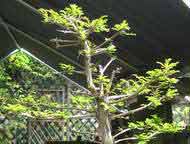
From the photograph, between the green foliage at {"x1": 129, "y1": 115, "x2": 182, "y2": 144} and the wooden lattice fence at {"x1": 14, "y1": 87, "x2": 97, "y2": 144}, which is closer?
the green foliage at {"x1": 129, "y1": 115, "x2": 182, "y2": 144}

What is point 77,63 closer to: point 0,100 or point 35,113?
point 0,100

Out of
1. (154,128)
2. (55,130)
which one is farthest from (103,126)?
(55,130)

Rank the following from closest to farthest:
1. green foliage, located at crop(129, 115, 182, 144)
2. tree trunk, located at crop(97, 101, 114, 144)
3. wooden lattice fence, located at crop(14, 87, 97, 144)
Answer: tree trunk, located at crop(97, 101, 114, 144) < green foliage, located at crop(129, 115, 182, 144) < wooden lattice fence, located at crop(14, 87, 97, 144)

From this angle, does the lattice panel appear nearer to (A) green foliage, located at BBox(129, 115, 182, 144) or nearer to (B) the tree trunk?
(A) green foliage, located at BBox(129, 115, 182, 144)

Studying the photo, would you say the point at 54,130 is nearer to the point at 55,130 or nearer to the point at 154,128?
the point at 55,130

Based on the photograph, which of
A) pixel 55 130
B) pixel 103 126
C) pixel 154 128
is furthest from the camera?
pixel 55 130

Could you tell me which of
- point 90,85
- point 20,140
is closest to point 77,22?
point 90,85

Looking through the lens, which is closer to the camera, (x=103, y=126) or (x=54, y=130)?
(x=103, y=126)

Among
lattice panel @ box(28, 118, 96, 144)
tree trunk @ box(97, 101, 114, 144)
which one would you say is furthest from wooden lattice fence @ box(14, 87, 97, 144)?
tree trunk @ box(97, 101, 114, 144)

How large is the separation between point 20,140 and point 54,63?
270cm

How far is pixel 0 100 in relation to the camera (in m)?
4.22

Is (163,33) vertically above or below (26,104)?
above

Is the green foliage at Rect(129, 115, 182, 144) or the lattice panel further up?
the lattice panel

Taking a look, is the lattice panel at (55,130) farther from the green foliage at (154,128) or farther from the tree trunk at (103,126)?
the tree trunk at (103,126)
